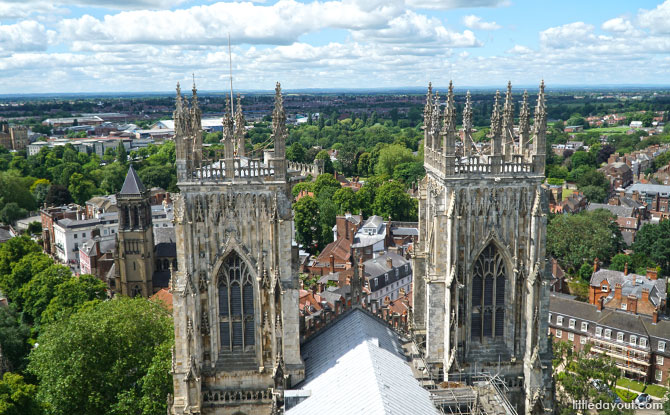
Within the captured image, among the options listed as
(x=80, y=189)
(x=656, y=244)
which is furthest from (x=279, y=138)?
(x=80, y=189)

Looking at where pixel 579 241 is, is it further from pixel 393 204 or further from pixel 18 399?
pixel 18 399

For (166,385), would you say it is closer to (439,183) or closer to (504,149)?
(439,183)

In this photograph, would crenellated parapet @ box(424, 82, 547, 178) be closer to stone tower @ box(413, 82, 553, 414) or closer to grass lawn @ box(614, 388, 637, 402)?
stone tower @ box(413, 82, 553, 414)

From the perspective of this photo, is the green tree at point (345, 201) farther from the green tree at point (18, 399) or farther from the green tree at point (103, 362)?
the green tree at point (18, 399)

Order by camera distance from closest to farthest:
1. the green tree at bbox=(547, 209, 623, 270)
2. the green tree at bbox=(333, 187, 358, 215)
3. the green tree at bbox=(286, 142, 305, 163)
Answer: the green tree at bbox=(547, 209, 623, 270) → the green tree at bbox=(333, 187, 358, 215) → the green tree at bbox=(286, 142, 305, 163)

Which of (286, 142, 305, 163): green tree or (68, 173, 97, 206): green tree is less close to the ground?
(286, 142, 305, 163): green tree

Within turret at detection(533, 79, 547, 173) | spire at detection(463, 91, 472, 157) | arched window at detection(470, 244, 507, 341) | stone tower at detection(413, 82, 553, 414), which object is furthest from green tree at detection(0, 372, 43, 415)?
turret at detection(533, 79, 547, 173)

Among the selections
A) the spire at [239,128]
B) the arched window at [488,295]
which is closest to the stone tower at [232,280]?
the spire at [239,128]
